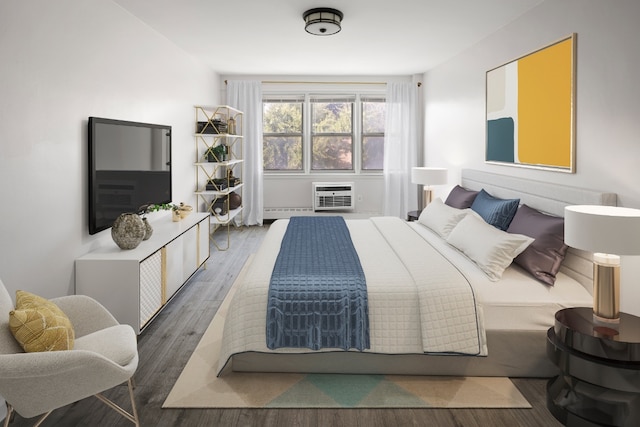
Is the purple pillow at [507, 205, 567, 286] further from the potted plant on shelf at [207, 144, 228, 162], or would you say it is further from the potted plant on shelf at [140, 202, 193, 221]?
the potted plant on shelf at [207, 144, 228, 162]

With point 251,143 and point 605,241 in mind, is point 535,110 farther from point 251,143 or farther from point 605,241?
point 251,143

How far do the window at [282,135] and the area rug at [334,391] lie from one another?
525 centimetres

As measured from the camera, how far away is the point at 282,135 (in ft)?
25.1

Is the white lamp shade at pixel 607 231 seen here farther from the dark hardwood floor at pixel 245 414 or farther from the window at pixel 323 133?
the window at pixel 323 133

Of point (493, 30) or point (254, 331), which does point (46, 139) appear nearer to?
point (254, 331)

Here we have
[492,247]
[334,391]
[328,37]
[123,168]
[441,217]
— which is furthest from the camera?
[328,37]

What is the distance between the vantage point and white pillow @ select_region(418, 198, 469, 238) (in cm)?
397

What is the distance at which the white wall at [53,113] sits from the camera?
2438mm

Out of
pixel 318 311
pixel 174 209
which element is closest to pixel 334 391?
pixel 318 311

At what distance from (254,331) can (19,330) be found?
3.59ft

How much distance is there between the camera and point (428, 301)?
2.55 meters

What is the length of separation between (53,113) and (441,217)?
3041 millimetres

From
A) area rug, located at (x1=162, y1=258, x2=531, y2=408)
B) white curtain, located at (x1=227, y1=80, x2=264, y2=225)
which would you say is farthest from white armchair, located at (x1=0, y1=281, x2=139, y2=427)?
white curtain, located at (x1=227, y1=80, x2=264, y2=225)

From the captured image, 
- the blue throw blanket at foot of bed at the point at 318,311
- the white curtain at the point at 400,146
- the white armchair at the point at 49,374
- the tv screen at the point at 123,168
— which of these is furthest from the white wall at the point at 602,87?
the tv screen at the point at 123,168
